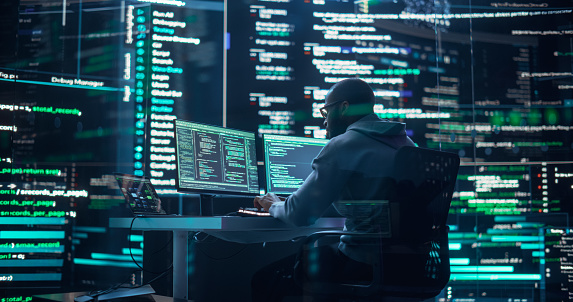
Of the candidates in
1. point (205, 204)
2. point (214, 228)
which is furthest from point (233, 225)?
point (205, 204)

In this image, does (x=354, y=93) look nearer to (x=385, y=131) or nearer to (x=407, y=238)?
(x=385, y=131)

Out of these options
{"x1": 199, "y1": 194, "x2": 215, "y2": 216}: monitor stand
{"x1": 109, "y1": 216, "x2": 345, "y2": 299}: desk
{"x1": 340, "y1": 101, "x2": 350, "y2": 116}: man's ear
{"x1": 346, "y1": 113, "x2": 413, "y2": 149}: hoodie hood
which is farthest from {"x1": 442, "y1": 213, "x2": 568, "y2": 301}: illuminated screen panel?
{"x1": 346, "y1": 113, "x2": 413, "y2": 149}: hoodie hood

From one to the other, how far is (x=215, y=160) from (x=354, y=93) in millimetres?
861

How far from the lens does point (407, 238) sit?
5.94ft

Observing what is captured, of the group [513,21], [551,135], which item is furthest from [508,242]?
[513,21]

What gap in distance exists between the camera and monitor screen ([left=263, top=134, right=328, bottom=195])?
9.61 ft

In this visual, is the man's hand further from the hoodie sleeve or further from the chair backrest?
the chair backrest

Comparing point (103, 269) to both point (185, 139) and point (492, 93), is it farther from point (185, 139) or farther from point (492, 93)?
point (492, 93)

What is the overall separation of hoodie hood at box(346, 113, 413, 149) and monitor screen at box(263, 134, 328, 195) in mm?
937

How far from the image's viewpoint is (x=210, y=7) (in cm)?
443

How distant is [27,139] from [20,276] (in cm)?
91

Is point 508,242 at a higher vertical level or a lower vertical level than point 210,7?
lower

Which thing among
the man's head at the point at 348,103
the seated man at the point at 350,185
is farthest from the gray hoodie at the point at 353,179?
the man's head at the point at 348,103

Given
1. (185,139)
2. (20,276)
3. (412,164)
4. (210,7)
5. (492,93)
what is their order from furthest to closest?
Result: (492,93)
(210,7)
(20,276)
(185,139)
(412,164)
